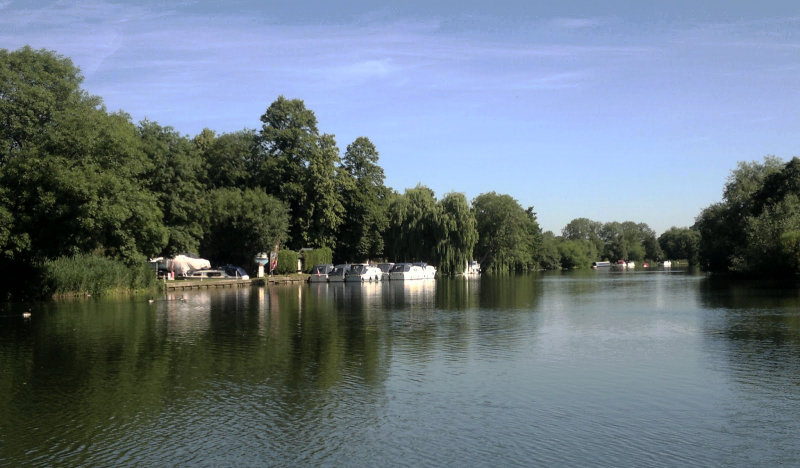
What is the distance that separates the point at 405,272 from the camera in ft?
237

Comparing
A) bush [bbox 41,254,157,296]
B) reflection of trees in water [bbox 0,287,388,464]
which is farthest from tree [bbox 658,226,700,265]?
reflection of trees in water [bbox 0,287,388,464]

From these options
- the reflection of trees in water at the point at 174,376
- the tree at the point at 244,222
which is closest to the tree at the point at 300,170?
the tree at the point at 244,222

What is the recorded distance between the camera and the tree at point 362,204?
3059 inches

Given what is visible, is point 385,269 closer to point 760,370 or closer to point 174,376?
point 174,376

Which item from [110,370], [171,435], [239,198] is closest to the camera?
[171,435]

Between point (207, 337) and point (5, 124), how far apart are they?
27704 mm

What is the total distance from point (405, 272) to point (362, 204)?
400 inches

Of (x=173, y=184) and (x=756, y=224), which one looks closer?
(x=173, y=184)

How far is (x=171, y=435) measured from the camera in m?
11.1

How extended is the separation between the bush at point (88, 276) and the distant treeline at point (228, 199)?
819mm

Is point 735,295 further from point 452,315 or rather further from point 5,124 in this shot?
point 5,124

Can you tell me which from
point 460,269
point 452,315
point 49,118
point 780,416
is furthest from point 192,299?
point 460,269

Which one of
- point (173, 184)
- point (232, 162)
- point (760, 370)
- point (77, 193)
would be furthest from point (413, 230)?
point (760, 370)

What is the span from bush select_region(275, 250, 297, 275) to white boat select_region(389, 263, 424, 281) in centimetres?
1019
